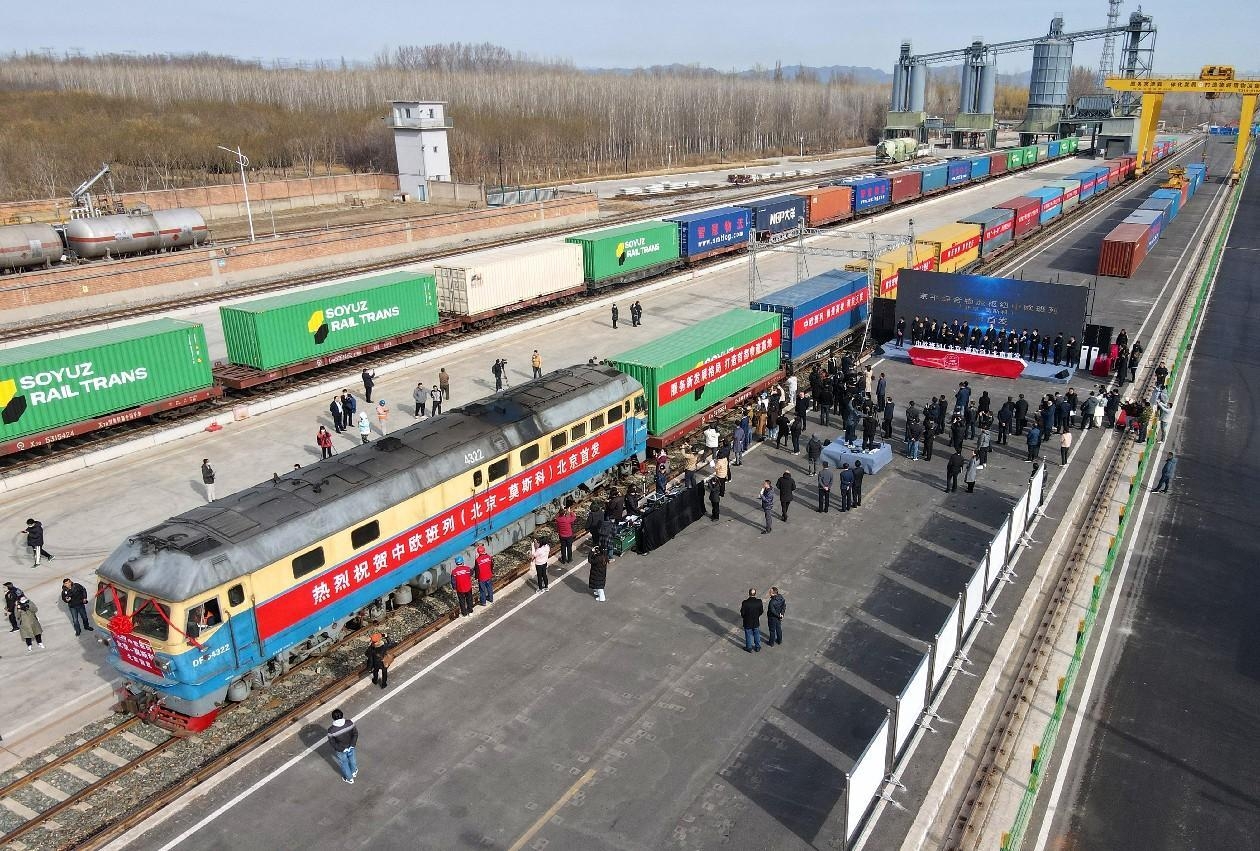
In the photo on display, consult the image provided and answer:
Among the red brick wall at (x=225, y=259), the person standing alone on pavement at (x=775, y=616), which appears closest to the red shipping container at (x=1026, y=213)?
the red brick wall at (x=225, y=259)

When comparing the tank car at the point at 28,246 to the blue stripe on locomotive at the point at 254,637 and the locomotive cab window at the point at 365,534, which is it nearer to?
the blue stripe on locomotive at the point at 254,637

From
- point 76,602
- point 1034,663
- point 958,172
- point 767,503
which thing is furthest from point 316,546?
point 958,172

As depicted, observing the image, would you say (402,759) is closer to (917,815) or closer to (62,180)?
(917,815)

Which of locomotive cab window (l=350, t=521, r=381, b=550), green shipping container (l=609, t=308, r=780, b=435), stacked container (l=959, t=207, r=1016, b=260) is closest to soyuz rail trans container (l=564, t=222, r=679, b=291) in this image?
green shipping container (l=609, t=308, r=780, b=435)

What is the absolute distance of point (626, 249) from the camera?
1973 inches

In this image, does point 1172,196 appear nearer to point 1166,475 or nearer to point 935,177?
point 935,177

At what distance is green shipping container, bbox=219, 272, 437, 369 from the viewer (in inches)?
1297

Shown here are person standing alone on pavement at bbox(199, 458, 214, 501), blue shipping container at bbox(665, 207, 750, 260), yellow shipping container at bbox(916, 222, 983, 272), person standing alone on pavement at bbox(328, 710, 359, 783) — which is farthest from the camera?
blue shipping container at bbox(665, 207, 750, 260)

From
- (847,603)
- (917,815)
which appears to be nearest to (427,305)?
(847,603)

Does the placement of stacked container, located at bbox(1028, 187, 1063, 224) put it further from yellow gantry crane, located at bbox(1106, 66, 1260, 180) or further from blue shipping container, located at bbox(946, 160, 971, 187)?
yellow gantry crane, located at bbox(1106, 66, 1260, 180)

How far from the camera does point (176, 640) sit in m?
14.3

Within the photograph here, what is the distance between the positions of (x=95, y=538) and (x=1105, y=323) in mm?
44703

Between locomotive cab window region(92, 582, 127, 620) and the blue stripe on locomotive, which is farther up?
locomotive cab window region(92, 582, 127, 620)

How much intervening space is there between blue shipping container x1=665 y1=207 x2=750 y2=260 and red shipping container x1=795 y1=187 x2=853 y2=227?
25.5 feet
